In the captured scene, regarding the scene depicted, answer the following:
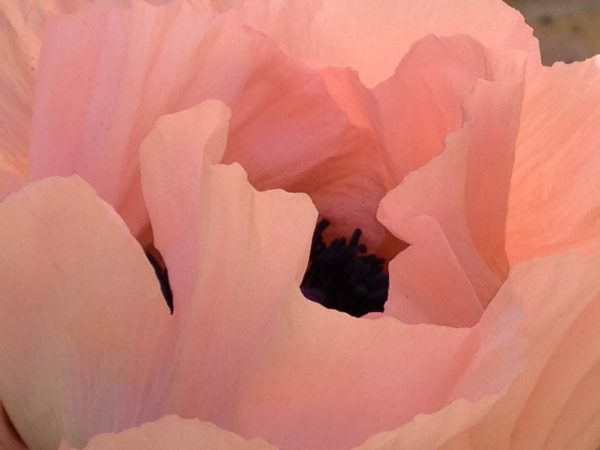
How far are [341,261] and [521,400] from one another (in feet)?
0.38

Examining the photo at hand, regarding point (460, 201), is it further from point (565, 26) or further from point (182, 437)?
point (565, 26)

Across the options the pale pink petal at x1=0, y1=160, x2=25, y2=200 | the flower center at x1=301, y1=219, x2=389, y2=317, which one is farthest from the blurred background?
the pale pink petal at x1=0, y1=160, x2=25, y2=200

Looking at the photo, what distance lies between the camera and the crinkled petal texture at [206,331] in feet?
0.56

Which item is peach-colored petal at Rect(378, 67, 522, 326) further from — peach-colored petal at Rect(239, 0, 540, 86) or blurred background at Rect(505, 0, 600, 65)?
blurred background at Rect(505, 0, 600, 65)

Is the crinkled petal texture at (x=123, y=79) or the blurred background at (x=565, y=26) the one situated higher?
the crinkled petal texture at (x=123, y=79)

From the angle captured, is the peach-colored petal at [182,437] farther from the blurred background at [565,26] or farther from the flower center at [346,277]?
the blurred background at [565,26]

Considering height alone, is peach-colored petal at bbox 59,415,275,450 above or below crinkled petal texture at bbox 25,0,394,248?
below

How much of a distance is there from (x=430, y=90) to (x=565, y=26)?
1.43 feet

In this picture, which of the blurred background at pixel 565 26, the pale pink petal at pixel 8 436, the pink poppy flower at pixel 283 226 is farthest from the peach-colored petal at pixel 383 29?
the blurred background at pixel 565 26

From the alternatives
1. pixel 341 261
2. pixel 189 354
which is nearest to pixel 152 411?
pixel 189 354

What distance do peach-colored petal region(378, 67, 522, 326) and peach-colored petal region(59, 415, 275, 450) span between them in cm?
6

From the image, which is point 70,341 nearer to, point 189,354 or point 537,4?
point 189,354

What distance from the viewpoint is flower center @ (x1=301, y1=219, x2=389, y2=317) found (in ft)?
0.96

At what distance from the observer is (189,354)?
0.59ft
